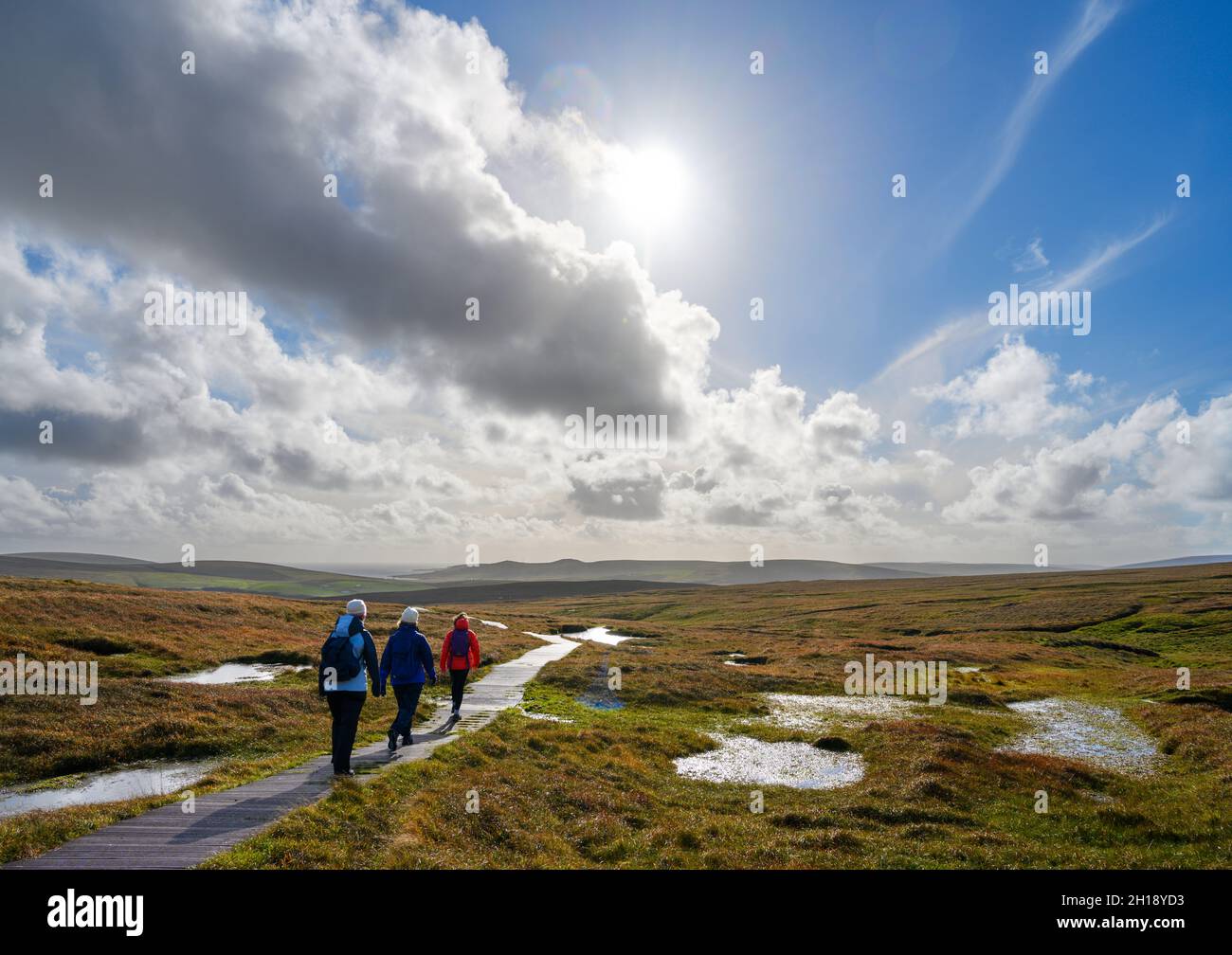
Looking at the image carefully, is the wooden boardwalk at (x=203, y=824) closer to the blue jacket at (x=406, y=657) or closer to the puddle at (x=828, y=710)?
the blue jacket at (x=406, y=657)

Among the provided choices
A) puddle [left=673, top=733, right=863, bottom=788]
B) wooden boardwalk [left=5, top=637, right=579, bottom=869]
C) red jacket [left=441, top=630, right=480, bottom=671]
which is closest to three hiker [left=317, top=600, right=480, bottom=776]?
wooden boardwalk [left=5, top=637, right=579, bottom=869]

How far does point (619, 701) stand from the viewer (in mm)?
33281

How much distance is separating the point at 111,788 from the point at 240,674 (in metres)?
21.0

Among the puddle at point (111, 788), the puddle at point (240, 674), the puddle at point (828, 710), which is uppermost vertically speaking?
the puddle at point (111, 788)

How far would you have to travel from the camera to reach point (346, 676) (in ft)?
43.7

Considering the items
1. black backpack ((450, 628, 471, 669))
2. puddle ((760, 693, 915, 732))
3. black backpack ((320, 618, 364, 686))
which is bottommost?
puddle ((760, 693, 915, 732))

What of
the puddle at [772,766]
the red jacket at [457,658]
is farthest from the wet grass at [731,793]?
the red jacket at [457,658]

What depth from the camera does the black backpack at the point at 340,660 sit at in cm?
1316

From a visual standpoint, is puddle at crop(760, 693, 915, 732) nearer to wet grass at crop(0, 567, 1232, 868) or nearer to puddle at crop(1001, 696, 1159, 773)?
wet grass at crop(0, 567, 1232, 868)

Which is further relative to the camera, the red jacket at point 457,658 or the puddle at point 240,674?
the puddle at point 240,674

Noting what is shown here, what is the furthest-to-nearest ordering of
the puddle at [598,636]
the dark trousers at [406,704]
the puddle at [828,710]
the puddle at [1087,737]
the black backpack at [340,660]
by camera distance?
the puddle at [598,636]
the puddle at [828,710]
the puddle at [1087,737]
the dark trousers at [406,704]
the black backpack at [340,660]

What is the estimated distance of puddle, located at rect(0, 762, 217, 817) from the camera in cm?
1275

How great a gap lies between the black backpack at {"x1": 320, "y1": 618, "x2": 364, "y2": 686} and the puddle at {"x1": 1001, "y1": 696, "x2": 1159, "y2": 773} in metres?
→ 26.8

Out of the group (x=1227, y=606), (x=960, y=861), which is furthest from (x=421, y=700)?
(x=1227, y=606)
